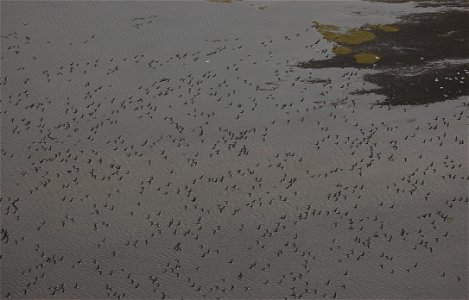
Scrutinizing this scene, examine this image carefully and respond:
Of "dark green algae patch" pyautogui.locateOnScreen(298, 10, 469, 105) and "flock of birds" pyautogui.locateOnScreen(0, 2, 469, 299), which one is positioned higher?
"dark green algae patch" pyautogui.locateOnScreen(298, 10, 469, 105)

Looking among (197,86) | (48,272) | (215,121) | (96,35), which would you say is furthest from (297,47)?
(48,272)

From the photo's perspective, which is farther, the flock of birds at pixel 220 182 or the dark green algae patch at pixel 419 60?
the dark green algae patch at pixel 419 60

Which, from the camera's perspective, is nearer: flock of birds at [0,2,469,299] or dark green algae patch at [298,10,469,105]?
flock of birds at [0,2,469,299]

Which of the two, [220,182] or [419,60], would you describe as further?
[419,60]

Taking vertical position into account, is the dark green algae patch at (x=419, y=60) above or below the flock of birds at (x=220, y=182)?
above

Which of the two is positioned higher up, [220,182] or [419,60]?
[419,60]
